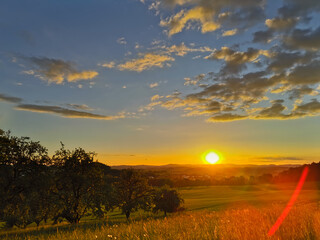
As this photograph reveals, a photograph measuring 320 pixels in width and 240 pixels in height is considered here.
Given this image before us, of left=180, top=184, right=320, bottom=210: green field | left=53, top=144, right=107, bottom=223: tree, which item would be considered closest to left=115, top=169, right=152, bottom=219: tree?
left=53, top=144, right=107, bottom=223: tree

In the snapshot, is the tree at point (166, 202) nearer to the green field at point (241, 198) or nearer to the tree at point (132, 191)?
the tree at point (132, 191)

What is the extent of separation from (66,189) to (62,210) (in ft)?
10.1

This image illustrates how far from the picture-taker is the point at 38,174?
A: 32562 mm

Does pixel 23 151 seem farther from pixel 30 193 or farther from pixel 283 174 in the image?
pixel 283 174

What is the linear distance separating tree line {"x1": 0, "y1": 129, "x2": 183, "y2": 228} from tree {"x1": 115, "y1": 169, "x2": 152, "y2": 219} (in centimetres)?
299

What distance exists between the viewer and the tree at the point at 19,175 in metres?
30.2

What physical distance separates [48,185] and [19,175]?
3829 mm

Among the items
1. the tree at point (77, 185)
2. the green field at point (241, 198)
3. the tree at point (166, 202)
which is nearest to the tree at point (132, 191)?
the tree at point (166, 202)

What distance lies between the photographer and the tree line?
30.8 meters

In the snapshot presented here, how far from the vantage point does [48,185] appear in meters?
32.3

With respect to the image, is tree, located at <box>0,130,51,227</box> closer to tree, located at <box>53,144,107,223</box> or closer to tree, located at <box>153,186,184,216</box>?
tree, located at <box>53,144,107,223</box>

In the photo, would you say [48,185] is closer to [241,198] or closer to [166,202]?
[166,202]

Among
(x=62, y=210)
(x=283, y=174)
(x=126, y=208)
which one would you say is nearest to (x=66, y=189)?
A: (x=62, y=210)

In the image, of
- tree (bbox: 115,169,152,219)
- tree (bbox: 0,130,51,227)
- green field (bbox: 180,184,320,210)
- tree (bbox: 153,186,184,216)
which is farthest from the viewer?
green field (bbox: 180,184,320,210)
